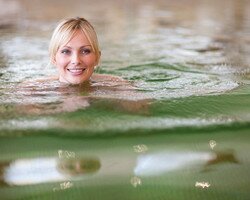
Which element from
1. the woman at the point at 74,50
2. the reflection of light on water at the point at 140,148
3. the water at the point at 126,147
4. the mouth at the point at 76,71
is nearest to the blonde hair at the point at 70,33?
the woman at the point at 74,50

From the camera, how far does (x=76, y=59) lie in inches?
91.0

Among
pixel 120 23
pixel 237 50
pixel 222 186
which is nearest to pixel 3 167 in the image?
pixel 222 186

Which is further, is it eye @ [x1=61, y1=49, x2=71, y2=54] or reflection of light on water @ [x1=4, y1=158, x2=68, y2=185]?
eye @ [x1=61, y1=49, x2=71, y2=54]

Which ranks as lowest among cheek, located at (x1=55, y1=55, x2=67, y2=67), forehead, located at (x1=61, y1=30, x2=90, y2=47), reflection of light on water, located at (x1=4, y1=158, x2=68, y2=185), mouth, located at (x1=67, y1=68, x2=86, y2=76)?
mouth, located at (x1=67, y1=68, x2=86, y2=76)

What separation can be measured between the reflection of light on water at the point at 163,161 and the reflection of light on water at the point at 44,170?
12 cm

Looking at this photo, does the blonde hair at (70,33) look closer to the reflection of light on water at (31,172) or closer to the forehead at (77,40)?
the forehead at (77,40)

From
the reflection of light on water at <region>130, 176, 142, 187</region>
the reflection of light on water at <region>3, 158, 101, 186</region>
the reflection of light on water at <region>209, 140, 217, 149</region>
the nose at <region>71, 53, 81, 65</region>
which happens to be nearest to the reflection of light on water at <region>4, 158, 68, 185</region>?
the reflection of light on water at <region>3, 158, 101, 186</region>

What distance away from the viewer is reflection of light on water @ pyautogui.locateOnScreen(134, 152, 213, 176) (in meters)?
1.32

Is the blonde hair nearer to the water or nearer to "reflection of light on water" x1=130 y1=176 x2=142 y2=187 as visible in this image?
the water

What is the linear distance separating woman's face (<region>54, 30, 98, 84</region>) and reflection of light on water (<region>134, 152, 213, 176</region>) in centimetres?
109

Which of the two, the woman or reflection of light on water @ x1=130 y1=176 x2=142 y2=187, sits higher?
the woman

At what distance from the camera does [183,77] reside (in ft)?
9.23

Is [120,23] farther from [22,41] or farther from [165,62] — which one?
[165,62]

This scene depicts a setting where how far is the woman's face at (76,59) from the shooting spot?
2316mm
